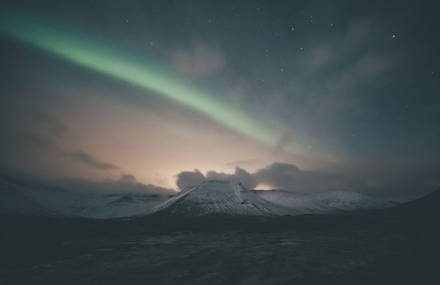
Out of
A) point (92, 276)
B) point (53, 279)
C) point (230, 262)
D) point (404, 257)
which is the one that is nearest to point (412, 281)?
point (404, 257)

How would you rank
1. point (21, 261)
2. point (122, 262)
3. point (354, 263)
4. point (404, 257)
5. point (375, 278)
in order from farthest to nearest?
1. point (21, 261)
2. point (122, 262)
3. point (404, 257)
4. point (354, 263)
5. point (375, 278)

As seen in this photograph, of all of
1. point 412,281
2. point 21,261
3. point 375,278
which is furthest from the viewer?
point 21,261

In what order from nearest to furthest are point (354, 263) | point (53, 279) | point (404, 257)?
point (53, 279) → point (354, 263) → point (404, 257)

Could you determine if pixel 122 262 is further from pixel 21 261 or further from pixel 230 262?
pixel 21 261

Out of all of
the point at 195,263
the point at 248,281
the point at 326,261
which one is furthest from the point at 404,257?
the point at 195,263

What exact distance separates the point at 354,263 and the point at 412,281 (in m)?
8.26

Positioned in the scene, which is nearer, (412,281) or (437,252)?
(412,281)

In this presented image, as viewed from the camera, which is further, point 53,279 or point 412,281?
point 53,279

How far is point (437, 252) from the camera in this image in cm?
2895

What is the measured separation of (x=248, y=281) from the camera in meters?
20.8

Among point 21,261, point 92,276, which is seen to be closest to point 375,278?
point 92,276

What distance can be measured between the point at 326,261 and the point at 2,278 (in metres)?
43.5

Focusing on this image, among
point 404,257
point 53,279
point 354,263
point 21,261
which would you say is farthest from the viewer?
point 21,261

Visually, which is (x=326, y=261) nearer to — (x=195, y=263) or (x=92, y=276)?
(x=195, y=263)
